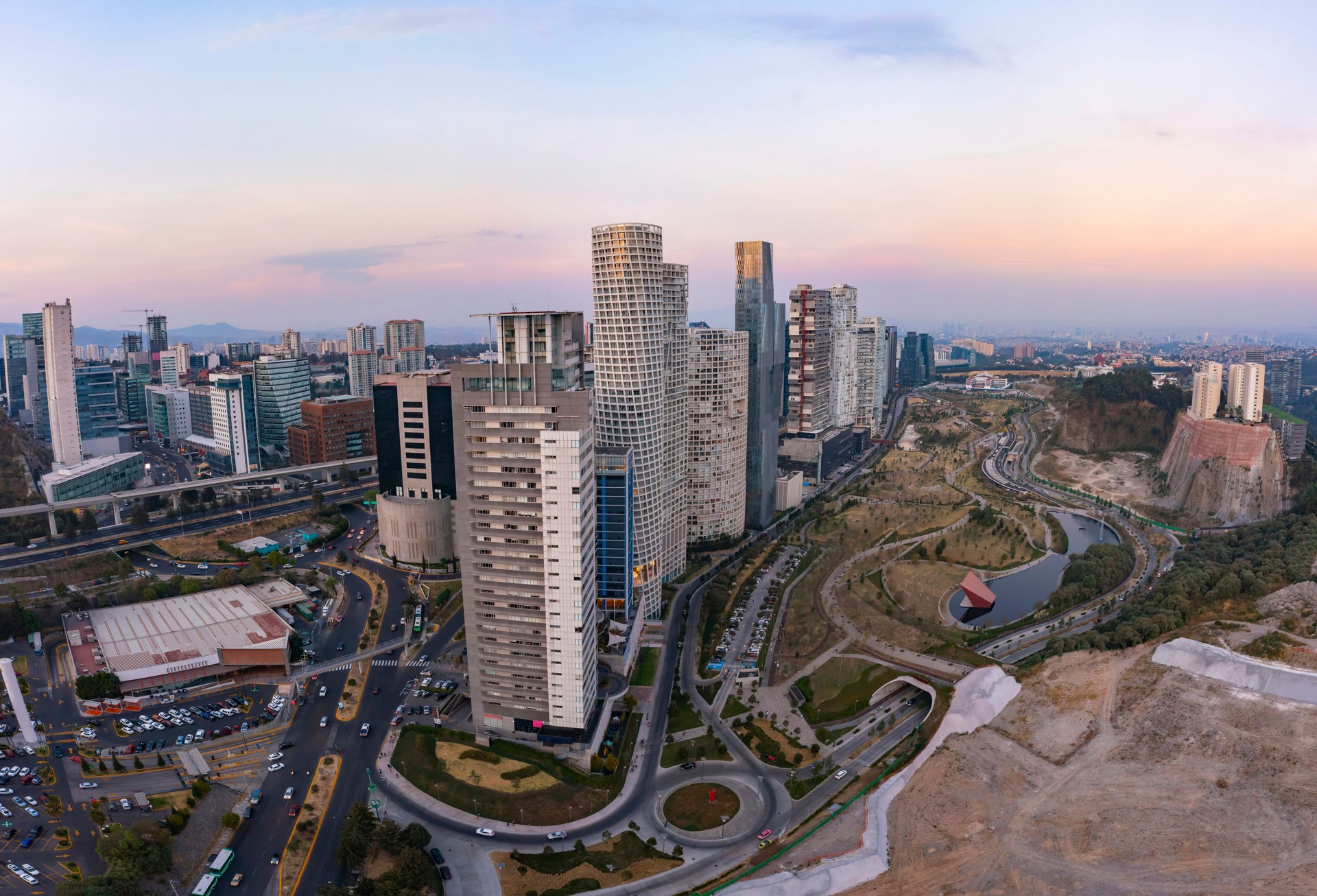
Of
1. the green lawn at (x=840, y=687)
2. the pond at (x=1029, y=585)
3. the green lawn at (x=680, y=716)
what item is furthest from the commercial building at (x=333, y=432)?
the pond at (x=1029, y=585)

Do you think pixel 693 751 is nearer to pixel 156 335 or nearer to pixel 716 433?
pixel 716 433

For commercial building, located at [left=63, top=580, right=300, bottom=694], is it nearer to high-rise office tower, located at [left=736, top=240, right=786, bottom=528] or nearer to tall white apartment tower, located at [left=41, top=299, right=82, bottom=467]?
high-rise office tower, located at [left=736, top=240, right=786, bottom=528]

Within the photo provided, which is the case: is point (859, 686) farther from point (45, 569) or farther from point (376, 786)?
point (45, 569)

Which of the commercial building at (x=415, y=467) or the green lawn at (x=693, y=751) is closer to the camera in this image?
the green lawn at (x=693, y=751)

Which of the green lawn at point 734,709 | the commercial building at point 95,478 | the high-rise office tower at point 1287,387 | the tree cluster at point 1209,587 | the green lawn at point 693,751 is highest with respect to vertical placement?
the high-rise office tower at point 1287,387

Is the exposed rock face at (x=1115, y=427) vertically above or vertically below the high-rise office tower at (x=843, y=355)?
below

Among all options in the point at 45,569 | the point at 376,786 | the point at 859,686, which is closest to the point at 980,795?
the point at 859,686

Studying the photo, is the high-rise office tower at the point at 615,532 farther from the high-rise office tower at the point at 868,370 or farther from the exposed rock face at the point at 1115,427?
the exposed rock face at the point at 1115,427
